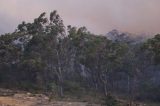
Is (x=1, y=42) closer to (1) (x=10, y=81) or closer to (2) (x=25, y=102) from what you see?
(1) (x=10, y=81)

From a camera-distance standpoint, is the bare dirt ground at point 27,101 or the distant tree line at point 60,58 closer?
the bare dirt ground at point 27,101

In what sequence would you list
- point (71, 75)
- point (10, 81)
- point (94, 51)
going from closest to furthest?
point (94, 51), point (10, 81), point (71, 75)

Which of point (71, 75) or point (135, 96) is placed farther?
point (71, 75)

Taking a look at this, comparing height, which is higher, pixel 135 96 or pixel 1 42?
pixel 1 42

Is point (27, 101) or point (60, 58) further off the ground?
point (60, 58)

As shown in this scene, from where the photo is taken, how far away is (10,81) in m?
62.2

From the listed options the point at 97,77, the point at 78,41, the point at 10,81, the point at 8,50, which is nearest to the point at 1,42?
the point at 8,50

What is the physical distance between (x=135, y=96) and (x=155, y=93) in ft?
9.11

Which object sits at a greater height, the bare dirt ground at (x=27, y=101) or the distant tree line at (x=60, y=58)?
the distant tree line at (x=60, y=58)

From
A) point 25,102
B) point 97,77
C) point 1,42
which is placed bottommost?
point 25,102

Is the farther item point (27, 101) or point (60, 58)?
point (60, 58)

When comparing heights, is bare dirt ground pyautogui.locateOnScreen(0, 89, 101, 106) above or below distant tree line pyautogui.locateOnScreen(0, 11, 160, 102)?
below

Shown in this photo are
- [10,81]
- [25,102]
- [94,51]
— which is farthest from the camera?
[10,81]

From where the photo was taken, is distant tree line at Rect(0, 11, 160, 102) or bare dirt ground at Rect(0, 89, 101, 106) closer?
bare dirt ground at Rect(0, 89, 101, 106)
